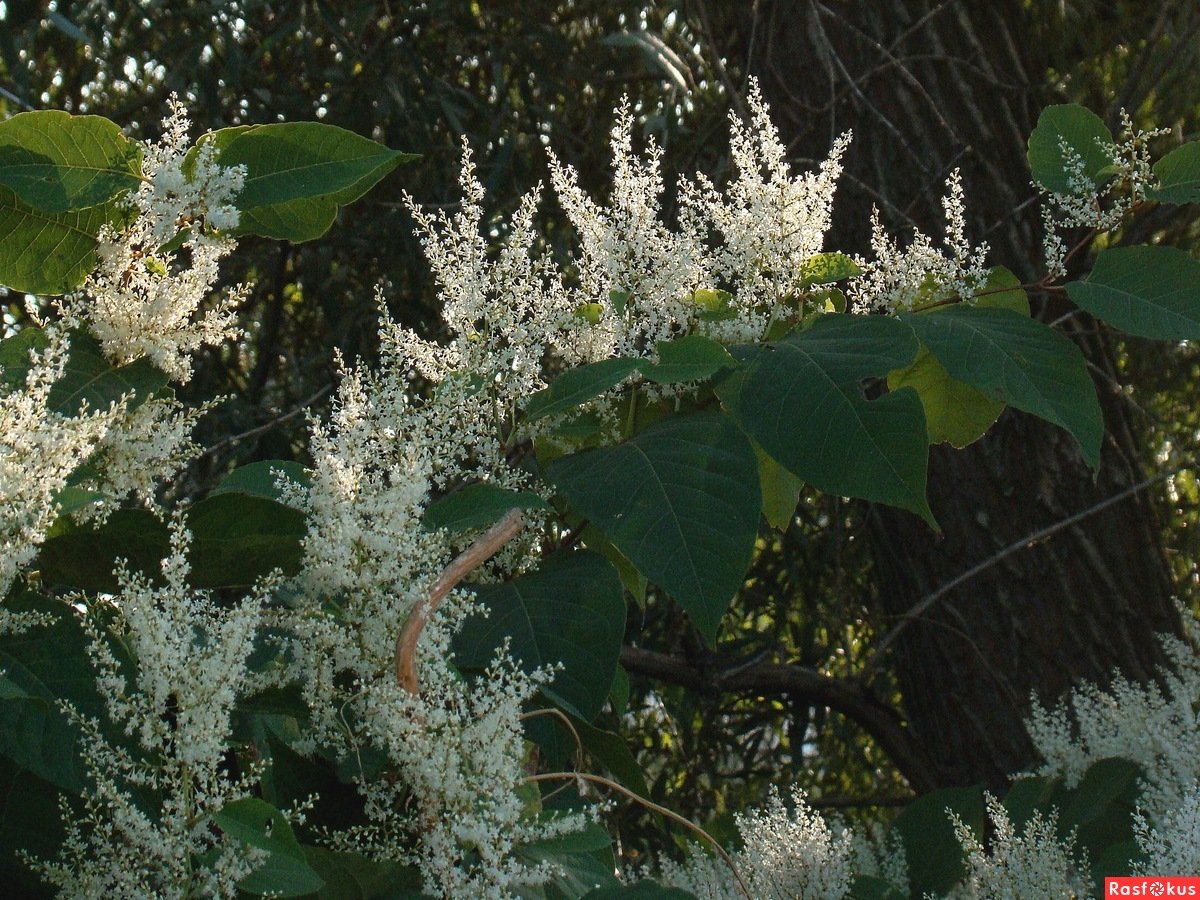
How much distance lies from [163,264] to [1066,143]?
793 mm

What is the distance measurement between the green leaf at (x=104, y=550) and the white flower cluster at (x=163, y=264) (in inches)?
5.0

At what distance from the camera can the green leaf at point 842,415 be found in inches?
36.7

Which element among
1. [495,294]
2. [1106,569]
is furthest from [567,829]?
[1106,569]

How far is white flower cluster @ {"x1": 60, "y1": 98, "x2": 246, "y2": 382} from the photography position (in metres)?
0.91

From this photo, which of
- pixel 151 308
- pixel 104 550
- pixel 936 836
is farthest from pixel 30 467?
pixel 936 836

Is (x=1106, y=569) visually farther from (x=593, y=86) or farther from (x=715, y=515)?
(x=593, y=86)

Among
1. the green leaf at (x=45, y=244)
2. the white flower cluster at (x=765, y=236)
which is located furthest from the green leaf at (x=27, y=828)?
the white flower cluster at (x=765, y=236)

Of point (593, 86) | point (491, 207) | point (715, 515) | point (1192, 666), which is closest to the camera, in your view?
point (715, 515)

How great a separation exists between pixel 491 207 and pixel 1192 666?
6.15 feet

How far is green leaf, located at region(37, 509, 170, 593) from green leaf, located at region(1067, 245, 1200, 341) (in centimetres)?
77

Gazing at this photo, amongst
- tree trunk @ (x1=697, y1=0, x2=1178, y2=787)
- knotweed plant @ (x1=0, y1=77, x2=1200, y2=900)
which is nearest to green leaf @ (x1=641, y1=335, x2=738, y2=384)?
knotweed plant @ (x1=0, y1=77, x2=1200, y2=900)

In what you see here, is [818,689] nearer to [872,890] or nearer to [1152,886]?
[872,890]

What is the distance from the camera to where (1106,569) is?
84.4 inches

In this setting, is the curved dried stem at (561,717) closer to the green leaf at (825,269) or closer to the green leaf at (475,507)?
the green leaf at (475,507)
